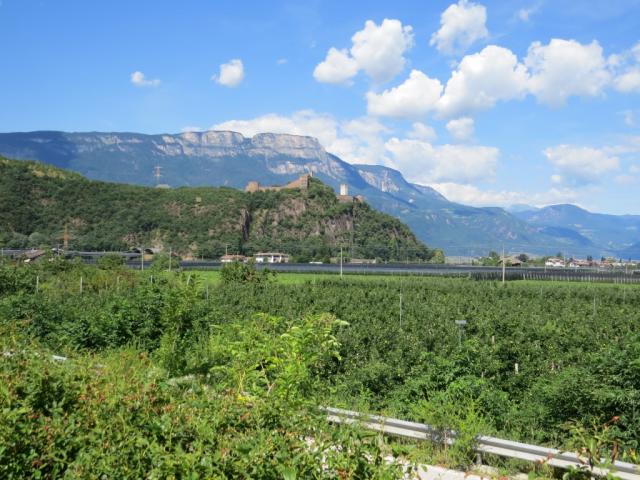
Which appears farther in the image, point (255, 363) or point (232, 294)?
point (232, 294)

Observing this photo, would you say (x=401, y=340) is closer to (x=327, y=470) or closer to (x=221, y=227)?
(x=327, y=470)

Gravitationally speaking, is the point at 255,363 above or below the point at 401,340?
above

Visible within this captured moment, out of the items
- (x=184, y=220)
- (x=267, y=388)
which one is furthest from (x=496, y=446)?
(x=184, y=220)

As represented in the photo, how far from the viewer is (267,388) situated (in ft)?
22.9

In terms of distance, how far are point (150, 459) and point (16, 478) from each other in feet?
2.90

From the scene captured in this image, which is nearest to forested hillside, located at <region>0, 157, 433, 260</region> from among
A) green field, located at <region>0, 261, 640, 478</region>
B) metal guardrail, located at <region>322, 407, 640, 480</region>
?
green field, located at <region>0, 261, 640, 478</region>

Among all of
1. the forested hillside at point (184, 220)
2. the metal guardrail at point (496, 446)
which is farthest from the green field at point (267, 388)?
the forested hillside at point (184, 220)

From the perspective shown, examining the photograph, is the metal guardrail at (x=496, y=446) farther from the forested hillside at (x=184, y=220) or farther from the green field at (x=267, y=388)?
the forested hillside at (x=184, y=220)

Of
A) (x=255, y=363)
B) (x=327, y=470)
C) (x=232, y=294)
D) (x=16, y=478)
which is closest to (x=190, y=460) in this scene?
(x=327, y=470)

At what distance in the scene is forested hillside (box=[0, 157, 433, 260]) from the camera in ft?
334

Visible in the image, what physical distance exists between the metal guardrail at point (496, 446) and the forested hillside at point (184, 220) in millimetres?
95496

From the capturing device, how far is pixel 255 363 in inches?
284

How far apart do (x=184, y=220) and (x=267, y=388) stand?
368 feet

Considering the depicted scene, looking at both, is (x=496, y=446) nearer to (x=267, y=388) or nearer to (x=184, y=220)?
(x=267, y=388)
